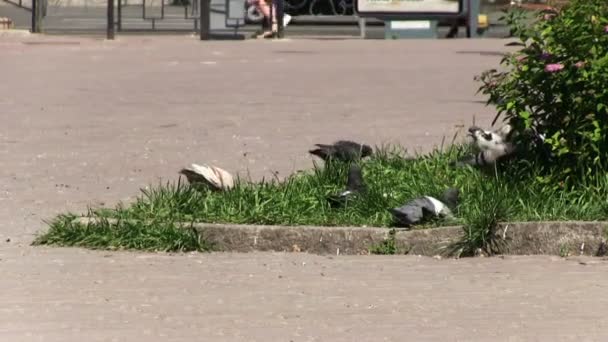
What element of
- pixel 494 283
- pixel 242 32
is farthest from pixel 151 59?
pixel 494 283

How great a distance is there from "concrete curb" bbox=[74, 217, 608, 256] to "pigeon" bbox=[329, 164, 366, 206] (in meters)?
0.51

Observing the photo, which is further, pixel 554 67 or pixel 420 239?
pixel 554 67

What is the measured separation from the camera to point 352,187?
8.99 meters

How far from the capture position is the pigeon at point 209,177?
9234 mm

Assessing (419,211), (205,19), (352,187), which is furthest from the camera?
(205,19)

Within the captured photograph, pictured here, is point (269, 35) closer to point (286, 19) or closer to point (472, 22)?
point (286, 19)

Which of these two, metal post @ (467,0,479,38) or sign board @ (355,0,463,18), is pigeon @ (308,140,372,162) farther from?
metal post @ (467,0,479,38)

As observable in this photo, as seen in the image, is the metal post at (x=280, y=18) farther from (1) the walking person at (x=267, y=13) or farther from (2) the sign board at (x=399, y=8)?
(2) the sign board at (x=399, y=8)

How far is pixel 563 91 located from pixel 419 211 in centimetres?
119

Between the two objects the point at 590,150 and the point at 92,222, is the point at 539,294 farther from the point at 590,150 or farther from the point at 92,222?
the point at 92,222

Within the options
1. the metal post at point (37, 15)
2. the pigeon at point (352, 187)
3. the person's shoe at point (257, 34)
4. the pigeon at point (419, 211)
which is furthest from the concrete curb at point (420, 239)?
the metal post at point (37, 15)

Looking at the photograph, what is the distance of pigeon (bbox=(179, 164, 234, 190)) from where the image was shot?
30.3 ft

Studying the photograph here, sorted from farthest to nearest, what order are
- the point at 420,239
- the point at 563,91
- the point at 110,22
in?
the point at 110,22 → the point at 563,91 → the point at 420,239

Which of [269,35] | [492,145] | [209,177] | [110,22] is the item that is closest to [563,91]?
[492,145]
